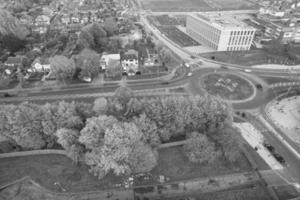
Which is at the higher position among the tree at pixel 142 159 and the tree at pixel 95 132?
the tree at pixel 95 132

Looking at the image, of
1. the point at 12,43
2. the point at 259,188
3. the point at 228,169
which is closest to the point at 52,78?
the point at 12,43

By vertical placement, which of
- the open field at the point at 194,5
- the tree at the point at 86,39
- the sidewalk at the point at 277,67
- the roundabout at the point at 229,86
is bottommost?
the roundabout at the point at 229,86

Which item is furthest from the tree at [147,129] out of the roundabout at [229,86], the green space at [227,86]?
the green space at [227,86]

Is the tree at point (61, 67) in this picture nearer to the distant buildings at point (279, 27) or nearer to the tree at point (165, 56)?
the tree at point (165, 56)

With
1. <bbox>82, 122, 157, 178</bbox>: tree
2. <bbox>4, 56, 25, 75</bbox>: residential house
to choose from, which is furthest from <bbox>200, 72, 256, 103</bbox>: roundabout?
<bbox>4, 56, 25, 75</bbox>: residential house

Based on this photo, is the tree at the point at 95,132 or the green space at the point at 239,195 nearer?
the green space at the point at 239,195

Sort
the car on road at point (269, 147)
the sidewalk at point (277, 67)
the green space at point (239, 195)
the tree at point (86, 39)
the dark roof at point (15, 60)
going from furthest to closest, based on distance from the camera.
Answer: the tree at point (86, 39) < the sidewalk at point (277, 67) < the dark roof at point (15, 60) < the car on road at point (269, 147) < the green space at point (239, 195)

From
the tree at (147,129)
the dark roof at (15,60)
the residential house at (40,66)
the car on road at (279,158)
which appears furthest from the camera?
the dark roof at (15,60)

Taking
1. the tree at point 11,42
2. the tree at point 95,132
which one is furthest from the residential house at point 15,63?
the tree at point 95,132
